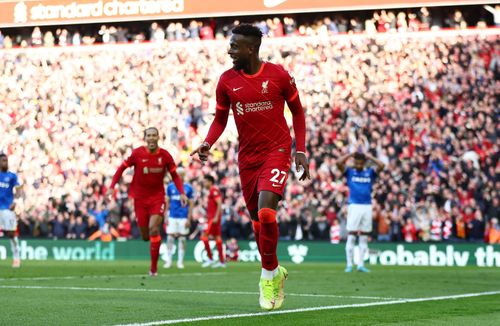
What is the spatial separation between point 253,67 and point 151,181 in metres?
8.50

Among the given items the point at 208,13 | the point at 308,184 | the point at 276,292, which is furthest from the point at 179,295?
the point at 208,13

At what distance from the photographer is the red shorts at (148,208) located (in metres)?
18.3

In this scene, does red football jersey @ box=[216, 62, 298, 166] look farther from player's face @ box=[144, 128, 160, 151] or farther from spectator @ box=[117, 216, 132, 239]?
spectator @ box=[117, 216, 132, 239]

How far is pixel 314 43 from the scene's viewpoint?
127ft

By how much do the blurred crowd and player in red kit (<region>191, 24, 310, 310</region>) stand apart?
28.6 metres

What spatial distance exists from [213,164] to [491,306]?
24.4 metres

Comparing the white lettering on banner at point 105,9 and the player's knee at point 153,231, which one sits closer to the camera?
the player's knee at point 153,231

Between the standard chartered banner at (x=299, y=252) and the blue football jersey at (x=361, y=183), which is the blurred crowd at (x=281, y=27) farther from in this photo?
the blue football jersey at (x=361, y=183)

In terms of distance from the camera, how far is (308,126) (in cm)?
3478

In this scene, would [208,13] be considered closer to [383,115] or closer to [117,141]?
[117,141]

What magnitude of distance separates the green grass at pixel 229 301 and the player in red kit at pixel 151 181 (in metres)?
1.34

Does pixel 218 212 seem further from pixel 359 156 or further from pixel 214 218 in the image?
pixel 359 156

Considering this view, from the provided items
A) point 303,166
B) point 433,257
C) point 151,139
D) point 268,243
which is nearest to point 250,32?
point 303,166

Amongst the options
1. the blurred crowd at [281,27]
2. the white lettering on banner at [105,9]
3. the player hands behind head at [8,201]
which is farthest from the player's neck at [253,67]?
the white lettering on banner at [105,9]
